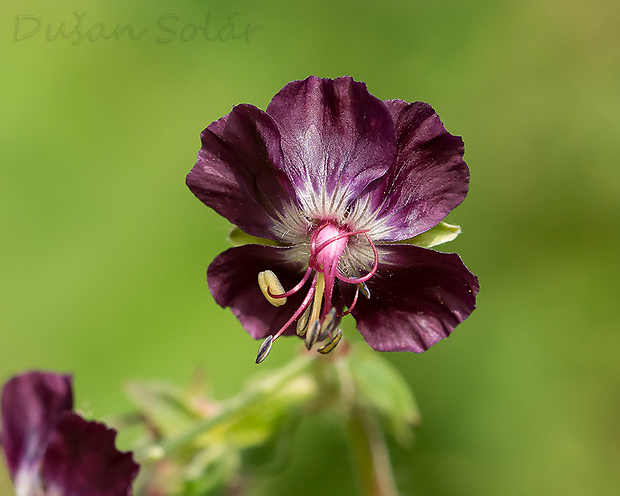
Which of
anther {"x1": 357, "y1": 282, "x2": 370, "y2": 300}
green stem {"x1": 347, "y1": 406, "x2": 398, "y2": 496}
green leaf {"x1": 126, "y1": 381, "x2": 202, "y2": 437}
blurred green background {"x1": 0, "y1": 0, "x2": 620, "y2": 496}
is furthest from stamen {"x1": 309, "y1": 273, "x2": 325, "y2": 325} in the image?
blurred green background {"x1": 0, "y1": 0, "x2": 620, "y2": 496}

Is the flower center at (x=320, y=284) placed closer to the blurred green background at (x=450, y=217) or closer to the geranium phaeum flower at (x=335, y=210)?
the geranium phaeum flower at (x=335, y=210)

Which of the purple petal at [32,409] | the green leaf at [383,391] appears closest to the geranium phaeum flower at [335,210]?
the green leaf at [383,391]

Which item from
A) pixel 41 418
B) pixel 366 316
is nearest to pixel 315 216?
pixel 366 316

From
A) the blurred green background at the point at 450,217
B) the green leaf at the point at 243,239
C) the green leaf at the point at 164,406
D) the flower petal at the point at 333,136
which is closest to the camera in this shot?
the flower petal at the point at 333,136

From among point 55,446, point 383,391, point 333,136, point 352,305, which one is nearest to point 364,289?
point 352,305

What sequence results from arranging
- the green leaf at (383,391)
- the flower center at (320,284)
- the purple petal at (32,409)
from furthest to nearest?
the green leaf at (383,391)
the purple petal at (32,409)
the flower center at (320,284)

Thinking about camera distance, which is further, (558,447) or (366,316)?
(558,447)

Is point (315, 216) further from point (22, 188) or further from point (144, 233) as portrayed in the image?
point (22, 188)
